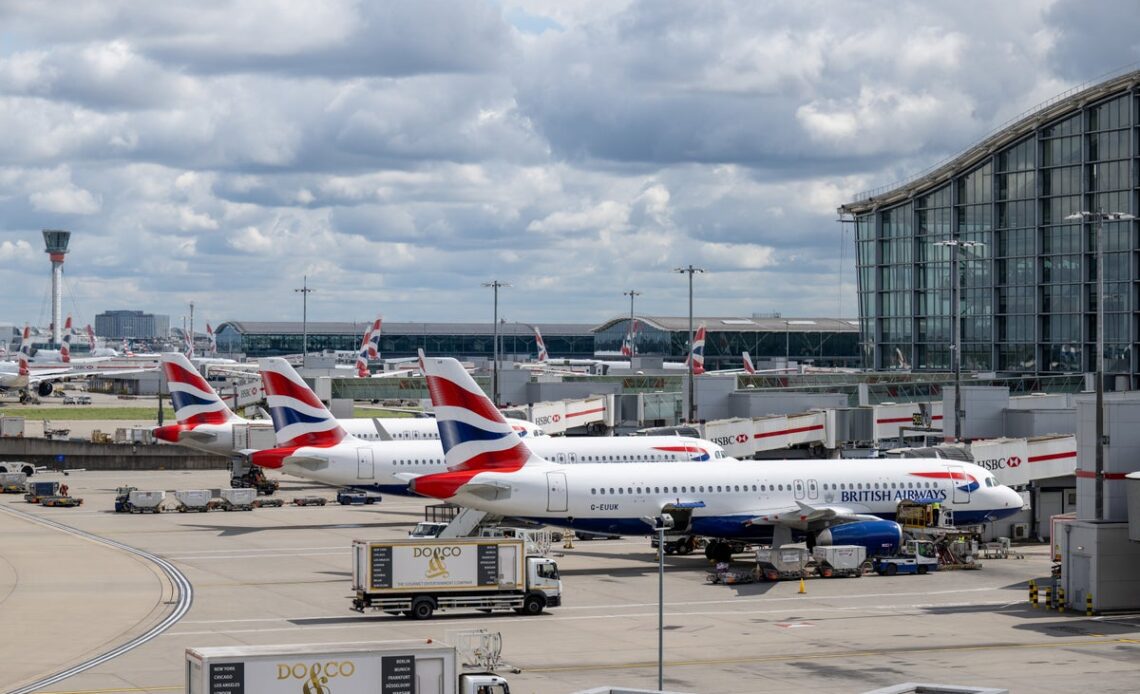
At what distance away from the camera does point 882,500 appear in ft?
207

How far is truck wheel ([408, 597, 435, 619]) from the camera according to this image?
157ft

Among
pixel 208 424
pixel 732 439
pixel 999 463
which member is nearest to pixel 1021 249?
pixel 732 439

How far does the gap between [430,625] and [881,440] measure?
51.0 meters

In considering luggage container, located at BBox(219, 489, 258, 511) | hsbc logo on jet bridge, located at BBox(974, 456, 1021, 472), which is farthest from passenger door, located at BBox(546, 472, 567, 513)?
luggage container, located at BBox(219, 489, 258, 511)

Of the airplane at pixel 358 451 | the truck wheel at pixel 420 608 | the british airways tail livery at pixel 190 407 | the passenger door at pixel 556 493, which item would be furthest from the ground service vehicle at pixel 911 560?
the british airways tail livery at pixel 190 407

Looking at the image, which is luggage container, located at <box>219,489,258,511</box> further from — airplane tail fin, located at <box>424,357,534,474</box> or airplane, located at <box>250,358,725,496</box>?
airplane tail fin, located at <box>424,357,534,474</box>

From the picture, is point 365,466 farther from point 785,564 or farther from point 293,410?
point 785,564

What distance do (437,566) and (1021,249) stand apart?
354ft

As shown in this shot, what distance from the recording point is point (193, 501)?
87.1 m

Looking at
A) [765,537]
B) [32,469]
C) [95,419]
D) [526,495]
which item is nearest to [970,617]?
[765,537]

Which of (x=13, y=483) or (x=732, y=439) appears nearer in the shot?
(x=732, y=439)

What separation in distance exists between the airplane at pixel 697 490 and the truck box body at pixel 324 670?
26.7m

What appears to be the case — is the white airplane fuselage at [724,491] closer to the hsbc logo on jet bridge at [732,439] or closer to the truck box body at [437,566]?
the truck box body at [437,566]

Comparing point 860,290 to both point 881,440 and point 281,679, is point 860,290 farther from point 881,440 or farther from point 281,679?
point 281,679
